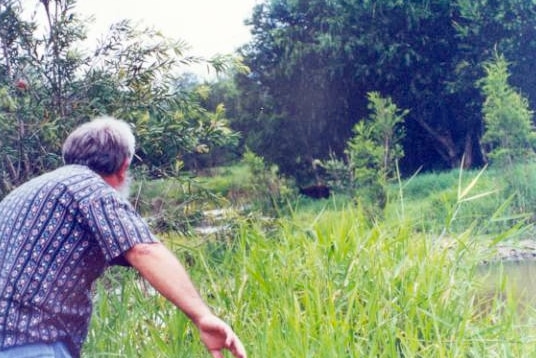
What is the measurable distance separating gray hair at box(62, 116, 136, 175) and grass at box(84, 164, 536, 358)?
650mm

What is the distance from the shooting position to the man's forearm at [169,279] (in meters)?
1.26

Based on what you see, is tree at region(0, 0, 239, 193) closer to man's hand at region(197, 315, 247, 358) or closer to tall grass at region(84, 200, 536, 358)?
tall grass at region(84, 200, 536, 358)

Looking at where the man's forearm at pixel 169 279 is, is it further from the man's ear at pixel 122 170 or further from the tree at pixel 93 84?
the tree at pixel 93 84

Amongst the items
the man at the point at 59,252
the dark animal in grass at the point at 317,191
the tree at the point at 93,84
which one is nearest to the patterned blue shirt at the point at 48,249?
the man at the point at 59,252

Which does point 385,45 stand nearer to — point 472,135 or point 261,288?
point 472,135

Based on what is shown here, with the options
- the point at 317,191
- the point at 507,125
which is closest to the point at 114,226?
the point at 317,191

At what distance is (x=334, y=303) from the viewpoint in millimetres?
2234

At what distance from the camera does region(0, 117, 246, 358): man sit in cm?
131

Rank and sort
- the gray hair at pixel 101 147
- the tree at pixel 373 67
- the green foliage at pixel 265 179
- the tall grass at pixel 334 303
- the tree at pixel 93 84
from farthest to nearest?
1. the tree at pixel 373 67
2. the green foliage at pixel 265 179
3. the tree at pixel 93 84
4. the tall grass at pixel 334 303
5. the gray hair at pixel 101 147

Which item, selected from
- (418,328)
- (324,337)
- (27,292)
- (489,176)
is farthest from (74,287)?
(489,176)

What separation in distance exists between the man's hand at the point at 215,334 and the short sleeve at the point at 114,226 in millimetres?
159

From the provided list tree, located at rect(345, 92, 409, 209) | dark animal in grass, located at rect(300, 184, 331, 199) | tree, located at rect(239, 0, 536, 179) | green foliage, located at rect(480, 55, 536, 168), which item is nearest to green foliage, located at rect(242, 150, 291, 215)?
dark animal in grass, located at rect(300, 184, 331, 199)

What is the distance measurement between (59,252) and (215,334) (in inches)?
12.0

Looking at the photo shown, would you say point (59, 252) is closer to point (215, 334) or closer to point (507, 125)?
point (215, 334)
